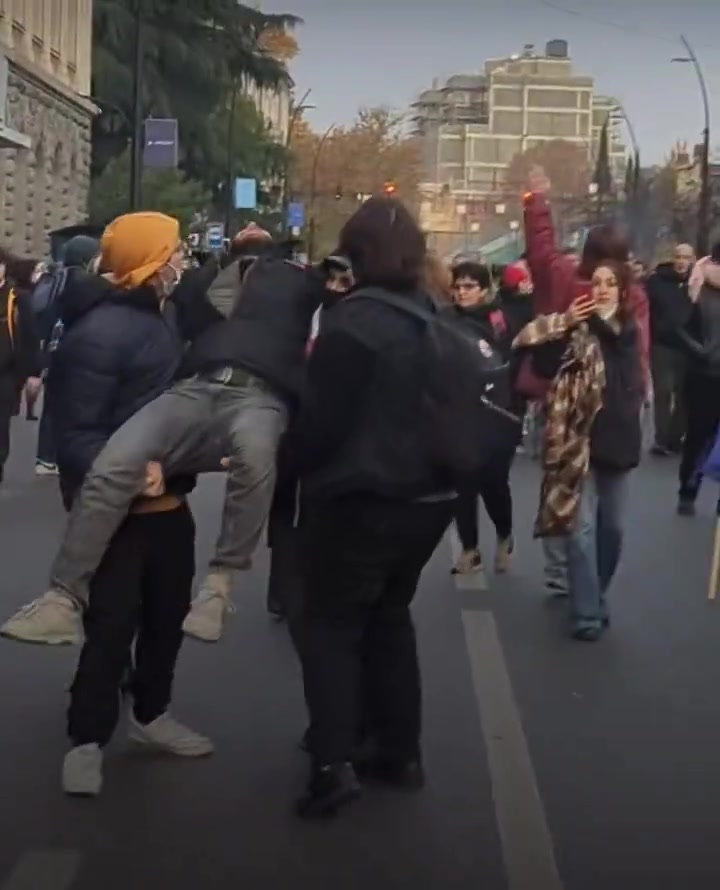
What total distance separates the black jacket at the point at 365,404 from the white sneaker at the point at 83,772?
3.76 feet

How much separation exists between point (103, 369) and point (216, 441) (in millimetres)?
428

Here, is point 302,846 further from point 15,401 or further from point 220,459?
point 15,401

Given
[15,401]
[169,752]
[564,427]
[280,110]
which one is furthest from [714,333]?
[280,110]

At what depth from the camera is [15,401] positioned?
14.9 metres

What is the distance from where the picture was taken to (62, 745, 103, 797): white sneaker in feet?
21.8

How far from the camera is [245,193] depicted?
6153cm

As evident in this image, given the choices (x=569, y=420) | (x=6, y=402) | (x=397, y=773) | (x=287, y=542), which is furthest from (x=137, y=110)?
(x=397, y=773)

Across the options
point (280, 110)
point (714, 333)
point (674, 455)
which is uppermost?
point (280, 110)

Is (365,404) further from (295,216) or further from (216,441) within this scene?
(295,216)

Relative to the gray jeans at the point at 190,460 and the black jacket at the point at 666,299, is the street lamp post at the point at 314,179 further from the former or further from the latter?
the gray jeans at the point at 190,460

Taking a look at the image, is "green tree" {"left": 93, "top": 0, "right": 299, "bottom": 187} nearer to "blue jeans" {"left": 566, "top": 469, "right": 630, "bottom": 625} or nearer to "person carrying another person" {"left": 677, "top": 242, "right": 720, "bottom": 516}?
"person carrying another person" {"left": 677, "top": 242, "right": 720, "bottom": 516}

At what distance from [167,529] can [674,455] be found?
45.4 ft

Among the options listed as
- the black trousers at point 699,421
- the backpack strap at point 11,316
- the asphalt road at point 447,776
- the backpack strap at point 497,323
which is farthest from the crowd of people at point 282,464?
the black trousers at point 699,421

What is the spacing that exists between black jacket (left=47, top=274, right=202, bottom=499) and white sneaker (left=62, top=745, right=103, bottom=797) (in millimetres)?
824
